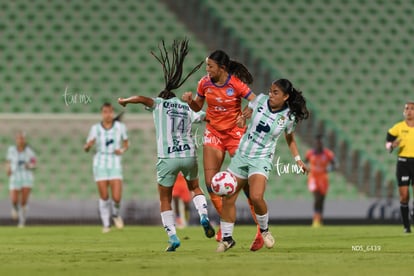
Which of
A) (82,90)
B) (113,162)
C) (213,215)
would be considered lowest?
(213,215)

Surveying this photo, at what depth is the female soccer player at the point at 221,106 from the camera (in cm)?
1212

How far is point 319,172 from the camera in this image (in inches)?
896

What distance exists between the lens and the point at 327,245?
13.3 meters

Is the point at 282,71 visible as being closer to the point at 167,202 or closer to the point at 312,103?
the point at 312,103

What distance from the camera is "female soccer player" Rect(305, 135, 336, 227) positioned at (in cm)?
2233

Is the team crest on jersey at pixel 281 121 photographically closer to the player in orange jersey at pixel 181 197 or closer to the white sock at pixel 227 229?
the white sock at pixel 227 229

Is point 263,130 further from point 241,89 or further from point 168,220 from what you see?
point 168,220

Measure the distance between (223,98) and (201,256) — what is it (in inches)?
86.3

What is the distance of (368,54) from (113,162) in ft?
35.2

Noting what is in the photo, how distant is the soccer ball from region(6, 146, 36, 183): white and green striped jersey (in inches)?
462

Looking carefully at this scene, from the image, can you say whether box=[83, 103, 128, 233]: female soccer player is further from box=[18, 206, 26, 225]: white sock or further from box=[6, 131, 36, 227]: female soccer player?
box=[6, 131, 36, 227]: female soccer player

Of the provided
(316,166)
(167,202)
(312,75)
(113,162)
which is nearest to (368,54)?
(312,75)

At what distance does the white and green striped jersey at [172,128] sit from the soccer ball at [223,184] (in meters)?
0.85

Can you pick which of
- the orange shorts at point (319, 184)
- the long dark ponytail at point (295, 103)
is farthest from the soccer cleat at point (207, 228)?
the orange shorts at point (319, 184)
